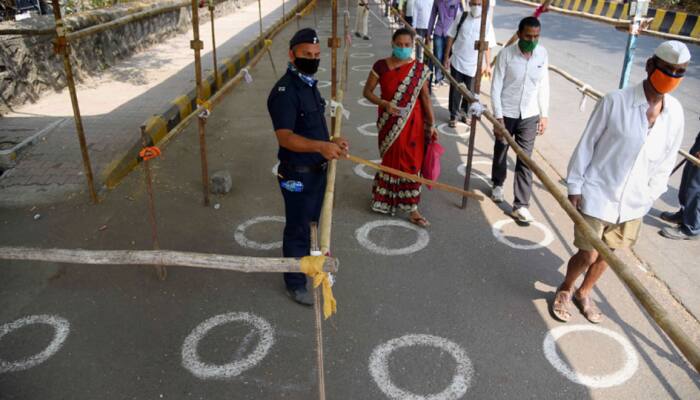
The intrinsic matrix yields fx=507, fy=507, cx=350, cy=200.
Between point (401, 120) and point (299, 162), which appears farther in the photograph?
point (401, 120)

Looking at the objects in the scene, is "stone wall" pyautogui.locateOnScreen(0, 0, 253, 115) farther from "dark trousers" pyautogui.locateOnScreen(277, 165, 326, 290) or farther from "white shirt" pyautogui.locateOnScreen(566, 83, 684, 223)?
"white shirt" pyautogui.locateOnScreen(566, 83, 684, 223)

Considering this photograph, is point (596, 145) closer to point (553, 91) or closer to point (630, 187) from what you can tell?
point (630, 187)

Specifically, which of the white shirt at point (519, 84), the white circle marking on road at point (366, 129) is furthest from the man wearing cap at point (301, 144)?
the white circle marking on road at point (366, 129)

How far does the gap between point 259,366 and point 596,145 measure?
2652mm

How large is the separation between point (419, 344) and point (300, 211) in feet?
4.16

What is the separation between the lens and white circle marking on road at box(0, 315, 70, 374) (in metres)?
3.24

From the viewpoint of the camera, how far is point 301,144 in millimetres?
3338

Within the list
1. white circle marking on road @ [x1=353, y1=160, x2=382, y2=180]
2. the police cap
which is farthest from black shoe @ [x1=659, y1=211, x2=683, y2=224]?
the police cap

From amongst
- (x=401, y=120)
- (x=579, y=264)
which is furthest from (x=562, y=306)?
(x=401, y=120)

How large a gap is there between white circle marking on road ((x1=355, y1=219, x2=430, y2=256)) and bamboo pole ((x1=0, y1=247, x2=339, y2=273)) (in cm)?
227

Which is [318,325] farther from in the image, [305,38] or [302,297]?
[305,38]

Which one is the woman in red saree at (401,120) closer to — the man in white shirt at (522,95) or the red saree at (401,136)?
the red saree at (401,136)

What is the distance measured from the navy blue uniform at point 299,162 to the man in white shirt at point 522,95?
2112 mm

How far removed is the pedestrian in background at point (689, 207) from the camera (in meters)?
4.63
